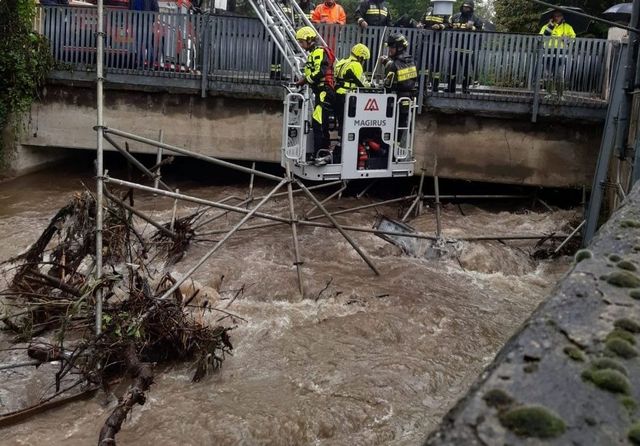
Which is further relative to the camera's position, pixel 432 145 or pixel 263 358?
pixel 432 145

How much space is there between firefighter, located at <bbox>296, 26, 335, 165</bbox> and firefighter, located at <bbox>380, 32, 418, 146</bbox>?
88 cm

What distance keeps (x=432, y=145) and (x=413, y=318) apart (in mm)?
5243

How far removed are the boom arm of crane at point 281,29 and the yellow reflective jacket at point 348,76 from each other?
133cm

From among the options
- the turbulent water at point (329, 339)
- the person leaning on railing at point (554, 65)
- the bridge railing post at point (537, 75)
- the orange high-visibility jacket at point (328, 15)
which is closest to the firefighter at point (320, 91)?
the turbulent water at point (329, 339)

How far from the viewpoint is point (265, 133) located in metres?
12.5

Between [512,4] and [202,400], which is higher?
[512,4]

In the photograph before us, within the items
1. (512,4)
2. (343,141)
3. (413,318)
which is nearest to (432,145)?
(343,141)

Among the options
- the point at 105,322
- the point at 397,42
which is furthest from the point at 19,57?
the point at 105,322

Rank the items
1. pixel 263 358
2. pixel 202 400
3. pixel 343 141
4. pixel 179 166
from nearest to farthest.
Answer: pixel 202 400
pixel 263 358
pixel 343 141
pixel 179 166

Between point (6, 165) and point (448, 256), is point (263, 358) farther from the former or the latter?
point (6, 165)

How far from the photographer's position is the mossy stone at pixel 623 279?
2.27 metres

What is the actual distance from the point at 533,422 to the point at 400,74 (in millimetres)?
8747

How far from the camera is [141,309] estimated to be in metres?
5.97

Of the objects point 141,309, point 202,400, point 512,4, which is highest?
point 512,4
